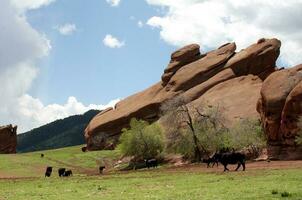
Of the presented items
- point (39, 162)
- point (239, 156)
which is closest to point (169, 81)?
point (39, 162)

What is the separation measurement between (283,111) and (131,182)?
136 feet

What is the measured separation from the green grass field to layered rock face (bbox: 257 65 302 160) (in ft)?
49.2

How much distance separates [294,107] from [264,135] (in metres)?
12.4

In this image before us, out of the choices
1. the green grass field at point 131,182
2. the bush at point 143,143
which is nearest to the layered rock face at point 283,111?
the green grass field at point 131,182

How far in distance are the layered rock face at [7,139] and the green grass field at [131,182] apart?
2974cm

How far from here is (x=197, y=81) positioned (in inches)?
5226

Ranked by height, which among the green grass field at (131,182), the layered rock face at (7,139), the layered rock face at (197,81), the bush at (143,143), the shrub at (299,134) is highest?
the layered rock face at (197,81)

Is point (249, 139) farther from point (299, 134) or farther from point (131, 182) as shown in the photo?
point (131, 182)

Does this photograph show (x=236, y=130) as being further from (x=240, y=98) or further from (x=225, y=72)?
(x=225, y=72)

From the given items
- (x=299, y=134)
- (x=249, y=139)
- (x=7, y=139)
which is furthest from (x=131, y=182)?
(x=7, y=139)

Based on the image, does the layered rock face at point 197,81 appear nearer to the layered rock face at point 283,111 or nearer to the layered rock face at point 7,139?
the layered rock face at point 7,139

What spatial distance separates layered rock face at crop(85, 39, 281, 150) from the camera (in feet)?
410

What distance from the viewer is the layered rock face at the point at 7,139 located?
13525cm

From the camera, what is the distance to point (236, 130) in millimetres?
85750
